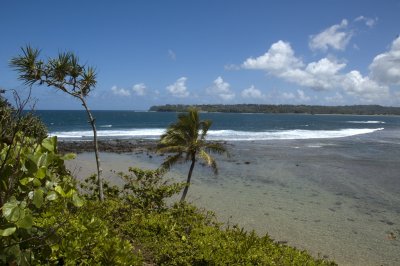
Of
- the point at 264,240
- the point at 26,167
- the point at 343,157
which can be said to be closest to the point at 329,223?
the point at 264,240

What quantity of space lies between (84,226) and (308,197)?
15872mm

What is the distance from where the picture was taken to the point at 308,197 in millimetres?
18500

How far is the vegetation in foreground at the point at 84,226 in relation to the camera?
2771 mm

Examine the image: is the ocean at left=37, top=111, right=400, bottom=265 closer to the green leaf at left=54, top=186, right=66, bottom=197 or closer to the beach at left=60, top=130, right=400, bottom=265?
the beach at left=60, top=130, right=400, bottom=265

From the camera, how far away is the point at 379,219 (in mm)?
15180

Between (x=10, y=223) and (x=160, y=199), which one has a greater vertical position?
(x=10, y=223)

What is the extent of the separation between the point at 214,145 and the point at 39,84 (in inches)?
247

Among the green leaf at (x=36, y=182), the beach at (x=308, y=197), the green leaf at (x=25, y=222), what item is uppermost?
the green leaf at (x=36, y=182)

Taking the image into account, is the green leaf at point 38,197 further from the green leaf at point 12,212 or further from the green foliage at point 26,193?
the green leaf at point 12,212

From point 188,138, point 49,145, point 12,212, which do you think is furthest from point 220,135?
point 12,212

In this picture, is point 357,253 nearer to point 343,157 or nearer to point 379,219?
point 379,219

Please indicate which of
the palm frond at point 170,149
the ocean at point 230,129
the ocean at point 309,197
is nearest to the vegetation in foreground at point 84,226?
the ocean at point 309,197

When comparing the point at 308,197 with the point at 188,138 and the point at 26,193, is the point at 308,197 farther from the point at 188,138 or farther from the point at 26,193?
the point at 26,193

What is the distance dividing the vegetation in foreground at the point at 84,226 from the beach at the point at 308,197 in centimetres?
300
